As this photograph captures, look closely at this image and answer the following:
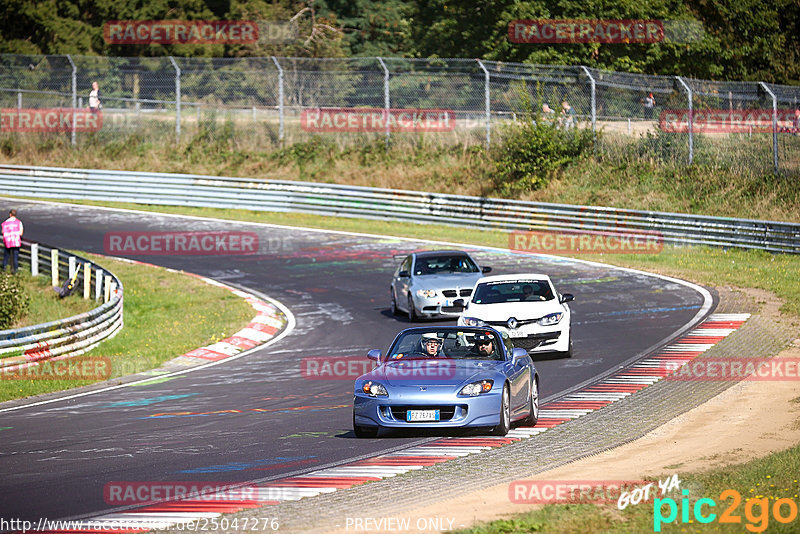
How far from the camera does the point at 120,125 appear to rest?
43750 mm

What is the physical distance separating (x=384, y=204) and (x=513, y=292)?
60.9ft

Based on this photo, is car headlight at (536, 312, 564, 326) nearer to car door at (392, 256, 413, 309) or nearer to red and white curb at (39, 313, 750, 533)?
red and white curb at (39, 313, 750, 533)

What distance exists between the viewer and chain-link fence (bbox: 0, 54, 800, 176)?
108 ft

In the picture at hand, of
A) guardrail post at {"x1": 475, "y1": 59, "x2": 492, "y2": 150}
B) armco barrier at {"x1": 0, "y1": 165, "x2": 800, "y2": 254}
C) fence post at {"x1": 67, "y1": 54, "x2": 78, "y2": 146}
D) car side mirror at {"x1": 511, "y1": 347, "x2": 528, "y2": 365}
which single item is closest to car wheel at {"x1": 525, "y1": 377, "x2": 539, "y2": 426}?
car side mirror at {"x1": 511, "y1": 347, "x2": 528, "y2": 365}

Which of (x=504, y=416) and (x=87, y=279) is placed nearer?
(x=504, y=416)

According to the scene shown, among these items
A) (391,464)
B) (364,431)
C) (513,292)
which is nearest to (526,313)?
(513,292)

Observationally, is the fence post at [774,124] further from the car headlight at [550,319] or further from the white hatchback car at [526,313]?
the car headlight at [550,319]

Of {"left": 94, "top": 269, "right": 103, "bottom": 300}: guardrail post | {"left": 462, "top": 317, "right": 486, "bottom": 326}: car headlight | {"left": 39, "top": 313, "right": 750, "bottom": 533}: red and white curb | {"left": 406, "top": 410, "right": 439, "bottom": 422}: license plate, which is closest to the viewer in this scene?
{"left": 39, "top": 313, "right": 750, "bottom": 533}: red and white curb

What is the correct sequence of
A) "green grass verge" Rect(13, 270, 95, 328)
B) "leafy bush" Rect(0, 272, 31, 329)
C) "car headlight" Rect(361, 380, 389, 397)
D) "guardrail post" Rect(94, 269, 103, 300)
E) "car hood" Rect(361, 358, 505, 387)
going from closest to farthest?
1. "car headlight" Rect(361, 380, 389, 397)
2. "car hood" Rect(361, 358, 505, 387)
3. "leafy bush" Rect(0, 272, 31, 329)
4. "green grass verge" Rect(13, 270, 95, 328)
5. "guardrail post" Rect(94, 269, 103, 300)

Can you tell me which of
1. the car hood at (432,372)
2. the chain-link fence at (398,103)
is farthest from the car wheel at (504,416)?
the chain-link fence at (398,103)

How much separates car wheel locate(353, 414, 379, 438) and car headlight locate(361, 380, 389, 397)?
0.33 meters

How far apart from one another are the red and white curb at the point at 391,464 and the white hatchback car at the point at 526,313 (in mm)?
1393

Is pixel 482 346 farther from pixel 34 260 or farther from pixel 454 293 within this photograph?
pixel 34 260

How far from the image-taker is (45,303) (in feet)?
84.9
